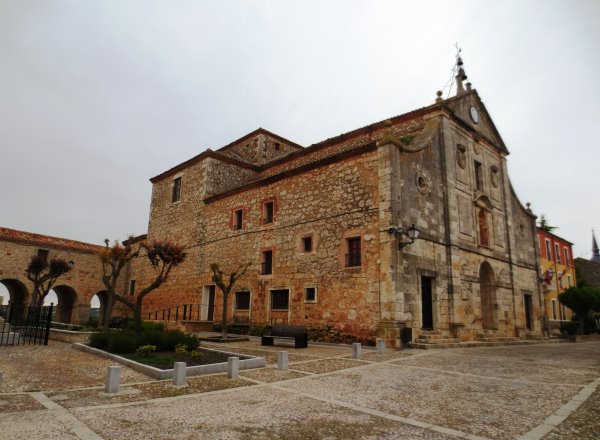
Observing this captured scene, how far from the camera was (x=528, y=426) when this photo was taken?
185 inches

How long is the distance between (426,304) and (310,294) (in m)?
4.46

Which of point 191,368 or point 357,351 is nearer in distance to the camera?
point 191,368

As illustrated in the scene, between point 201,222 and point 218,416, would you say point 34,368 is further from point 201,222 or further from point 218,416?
point 201,222

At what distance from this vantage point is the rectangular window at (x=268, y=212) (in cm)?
1862

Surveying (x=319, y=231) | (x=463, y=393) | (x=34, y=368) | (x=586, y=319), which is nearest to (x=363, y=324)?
(x=319, y=231)

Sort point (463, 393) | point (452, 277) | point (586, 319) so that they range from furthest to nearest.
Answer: point (586, 319) < point (452, 277) < point (463, 393)

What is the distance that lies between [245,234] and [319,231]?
4.99 metres

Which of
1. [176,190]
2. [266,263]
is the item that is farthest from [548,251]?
[176,190]

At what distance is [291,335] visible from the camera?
13.0 m

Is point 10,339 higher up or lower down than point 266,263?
lower down

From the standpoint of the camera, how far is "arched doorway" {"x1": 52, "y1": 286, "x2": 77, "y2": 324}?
2555 cm

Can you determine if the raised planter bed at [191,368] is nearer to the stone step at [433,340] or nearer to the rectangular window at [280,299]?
→ the stone step at [433,340]

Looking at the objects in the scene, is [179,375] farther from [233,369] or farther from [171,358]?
[171,358]

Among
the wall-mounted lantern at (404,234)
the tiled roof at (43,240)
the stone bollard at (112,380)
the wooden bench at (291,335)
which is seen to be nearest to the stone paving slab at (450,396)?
the stone bollard at (112,380)
